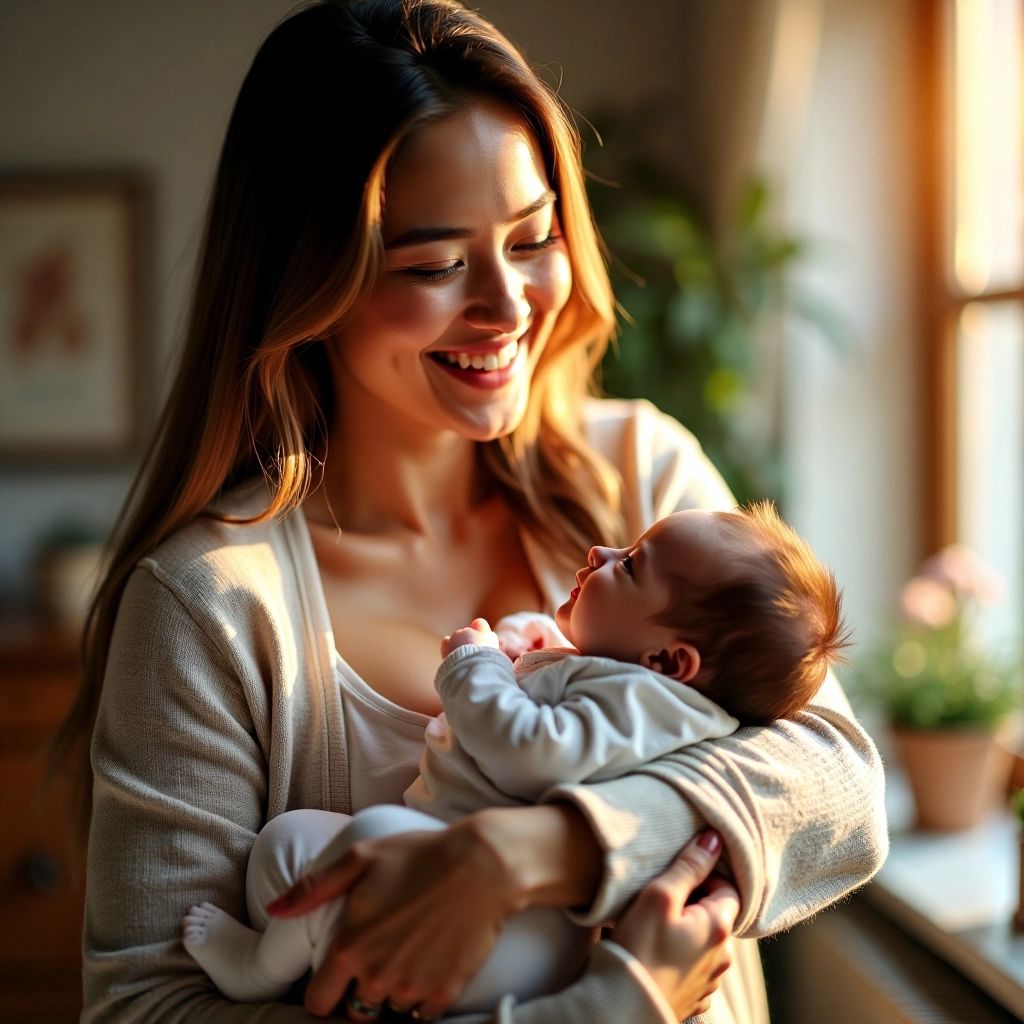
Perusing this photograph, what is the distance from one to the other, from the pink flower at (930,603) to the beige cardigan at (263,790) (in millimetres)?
1198

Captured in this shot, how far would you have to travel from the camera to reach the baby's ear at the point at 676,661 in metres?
1.20

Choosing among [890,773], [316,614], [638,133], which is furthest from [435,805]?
[638,133]

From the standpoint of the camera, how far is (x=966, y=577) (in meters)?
2.44

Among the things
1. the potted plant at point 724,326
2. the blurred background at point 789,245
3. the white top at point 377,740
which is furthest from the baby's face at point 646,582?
the potted plant at point 724,326

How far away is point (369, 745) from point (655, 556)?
41 centimetres

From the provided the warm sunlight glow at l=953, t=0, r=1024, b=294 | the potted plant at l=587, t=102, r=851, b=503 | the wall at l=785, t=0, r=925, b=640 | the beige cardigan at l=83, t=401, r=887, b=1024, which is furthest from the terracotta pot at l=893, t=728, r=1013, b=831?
the beige cardigan at l=83, t=401, r=887, b=1024

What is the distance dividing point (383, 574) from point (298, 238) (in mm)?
453

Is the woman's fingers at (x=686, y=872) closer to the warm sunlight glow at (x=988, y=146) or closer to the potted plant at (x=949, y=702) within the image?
the potted plant at (x=949, y=702)

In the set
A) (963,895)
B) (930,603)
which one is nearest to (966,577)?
(930,603)

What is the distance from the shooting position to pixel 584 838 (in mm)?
1099

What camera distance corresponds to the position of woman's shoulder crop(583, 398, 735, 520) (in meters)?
1.56

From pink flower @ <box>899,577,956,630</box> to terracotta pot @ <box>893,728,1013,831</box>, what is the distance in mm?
241

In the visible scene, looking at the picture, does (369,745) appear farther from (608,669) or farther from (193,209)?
(193,209)

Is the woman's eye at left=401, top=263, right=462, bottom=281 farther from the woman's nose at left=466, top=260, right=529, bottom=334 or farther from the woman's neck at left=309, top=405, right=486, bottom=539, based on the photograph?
the woman's neck at left=309, top=405, right=486, bottom=539
